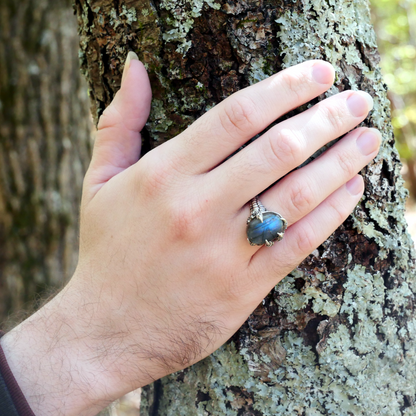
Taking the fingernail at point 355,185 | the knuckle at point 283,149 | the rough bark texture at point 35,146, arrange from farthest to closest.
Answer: the rough bark texture at point 35,146 < the fingernail at point 355,185 < the knuckle at point 283,149

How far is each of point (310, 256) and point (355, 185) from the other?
27 cm

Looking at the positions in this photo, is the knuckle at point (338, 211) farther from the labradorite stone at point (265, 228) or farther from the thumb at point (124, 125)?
the thumb at point (124, 125)

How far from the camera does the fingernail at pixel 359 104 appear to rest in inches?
43.8

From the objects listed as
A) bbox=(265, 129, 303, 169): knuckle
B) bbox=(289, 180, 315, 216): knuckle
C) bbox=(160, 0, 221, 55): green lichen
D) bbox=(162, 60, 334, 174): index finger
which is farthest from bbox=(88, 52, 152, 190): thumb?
bbox=(289, 180, 315, 216): knuckle

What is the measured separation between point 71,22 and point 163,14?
2572mm

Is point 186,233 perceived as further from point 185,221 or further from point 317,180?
point 317,180

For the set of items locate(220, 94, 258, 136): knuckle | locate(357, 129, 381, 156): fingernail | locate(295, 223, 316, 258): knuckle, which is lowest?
locate(295, 223, 316, 258): knuckle

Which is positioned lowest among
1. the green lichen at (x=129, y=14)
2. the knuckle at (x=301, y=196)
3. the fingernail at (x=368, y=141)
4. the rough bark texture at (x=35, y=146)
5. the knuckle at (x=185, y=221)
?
the knuckle at (x=301, y=196)

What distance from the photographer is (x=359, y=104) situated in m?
1.12

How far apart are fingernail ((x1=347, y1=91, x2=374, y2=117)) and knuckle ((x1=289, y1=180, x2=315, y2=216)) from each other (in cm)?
26

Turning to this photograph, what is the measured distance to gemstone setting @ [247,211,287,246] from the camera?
1.05 meters

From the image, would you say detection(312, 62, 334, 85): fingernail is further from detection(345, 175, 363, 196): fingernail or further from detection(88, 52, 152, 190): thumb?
detection(88, 52, 152, 190): thumb

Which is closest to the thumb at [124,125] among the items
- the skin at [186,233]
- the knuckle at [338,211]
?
the skin at [186,233]

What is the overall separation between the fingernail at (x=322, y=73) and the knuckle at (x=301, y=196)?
29 centimetres
